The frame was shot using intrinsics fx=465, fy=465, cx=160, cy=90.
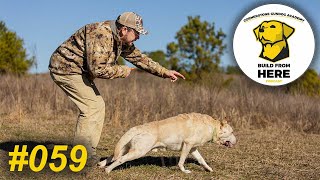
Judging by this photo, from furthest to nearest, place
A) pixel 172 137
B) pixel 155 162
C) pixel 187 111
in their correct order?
pixel 187 111, pixel 155 162, pixel 172 137

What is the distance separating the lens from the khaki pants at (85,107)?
649cm

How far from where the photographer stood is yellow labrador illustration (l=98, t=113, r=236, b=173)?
Answer: 6.17 meters

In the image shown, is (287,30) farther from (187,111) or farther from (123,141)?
(123,141)

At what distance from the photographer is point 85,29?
6312 millimetres

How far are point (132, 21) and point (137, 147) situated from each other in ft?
5.52

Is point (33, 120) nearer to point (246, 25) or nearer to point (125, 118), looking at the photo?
point (125, 118)

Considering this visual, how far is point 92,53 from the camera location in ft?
20.0

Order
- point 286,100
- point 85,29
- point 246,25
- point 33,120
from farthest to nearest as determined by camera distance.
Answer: point 286,100, point 246,25, point 33,120, point 85,29

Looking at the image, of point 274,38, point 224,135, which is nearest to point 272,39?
point 274,38

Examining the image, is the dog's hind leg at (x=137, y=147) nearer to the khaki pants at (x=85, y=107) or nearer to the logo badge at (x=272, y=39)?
the khaki pants at (x=85, y=107)

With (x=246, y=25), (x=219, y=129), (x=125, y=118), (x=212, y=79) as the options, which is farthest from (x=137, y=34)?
(x=212, y=79)

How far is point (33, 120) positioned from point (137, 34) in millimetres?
7102

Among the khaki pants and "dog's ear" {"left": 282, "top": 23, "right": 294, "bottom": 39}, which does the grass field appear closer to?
the khaki pants

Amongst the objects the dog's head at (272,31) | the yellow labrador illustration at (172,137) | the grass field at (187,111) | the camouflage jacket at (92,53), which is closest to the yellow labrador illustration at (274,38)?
the dog's head at (272,31)
